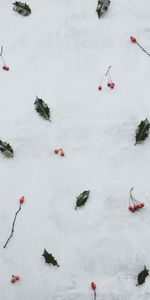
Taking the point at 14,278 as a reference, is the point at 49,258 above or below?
above

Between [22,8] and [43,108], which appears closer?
[43,108]

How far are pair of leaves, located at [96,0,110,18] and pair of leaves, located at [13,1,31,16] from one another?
0.42 metres

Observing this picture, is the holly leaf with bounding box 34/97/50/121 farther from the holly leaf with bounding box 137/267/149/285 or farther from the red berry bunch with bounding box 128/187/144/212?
the holly leaf with bounding box 137/267/149/285

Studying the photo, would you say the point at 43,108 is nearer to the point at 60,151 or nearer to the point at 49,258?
the point at 60,151

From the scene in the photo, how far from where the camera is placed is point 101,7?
88.7 inches

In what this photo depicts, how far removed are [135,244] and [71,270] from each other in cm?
32

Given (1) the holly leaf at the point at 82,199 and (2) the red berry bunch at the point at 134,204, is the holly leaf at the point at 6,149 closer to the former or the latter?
(1) the holly leaf at the point at 82,199

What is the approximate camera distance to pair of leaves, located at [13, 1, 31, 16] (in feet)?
7.64

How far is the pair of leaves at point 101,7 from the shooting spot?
88.7 inches

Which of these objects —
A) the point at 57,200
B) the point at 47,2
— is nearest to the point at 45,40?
the point at 47,2

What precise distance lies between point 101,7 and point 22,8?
19.0 inches

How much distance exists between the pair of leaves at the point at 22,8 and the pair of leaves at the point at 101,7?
0.42 metres

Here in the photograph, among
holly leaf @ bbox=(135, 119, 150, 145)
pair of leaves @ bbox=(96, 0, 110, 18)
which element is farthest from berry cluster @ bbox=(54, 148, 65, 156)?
pair of leaves @ bbox=(96, 0, 110, 18)

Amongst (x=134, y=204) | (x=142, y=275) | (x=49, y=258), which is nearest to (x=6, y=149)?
(x=49, y=258)
